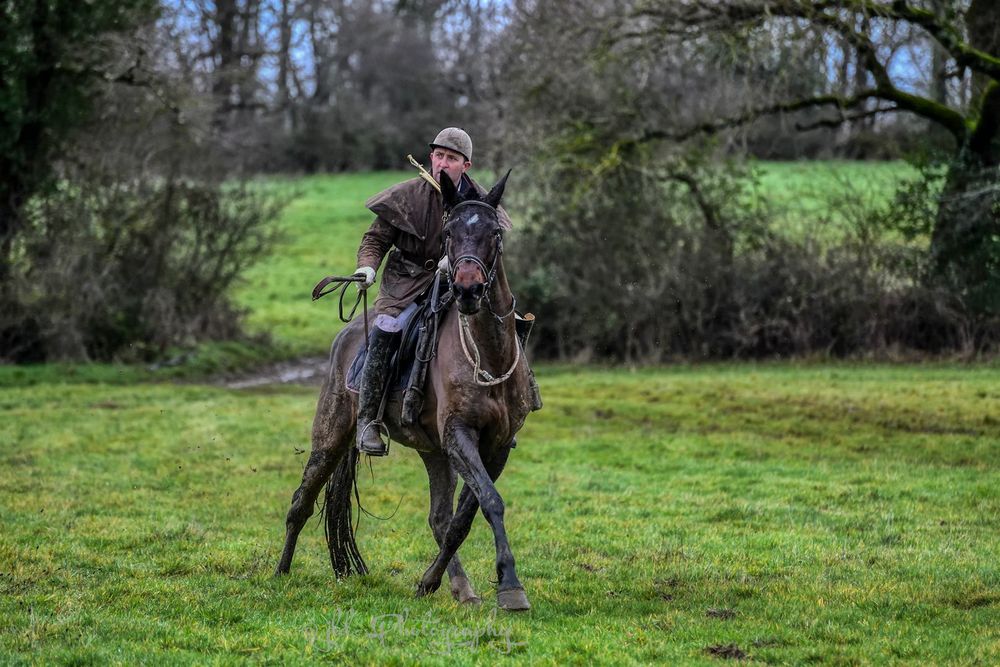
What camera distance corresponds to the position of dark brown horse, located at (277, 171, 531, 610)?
736 centimetres

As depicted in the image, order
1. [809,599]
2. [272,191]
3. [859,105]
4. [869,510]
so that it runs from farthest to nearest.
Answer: [272,191]
[859,105]
[869,510]
[809,599]

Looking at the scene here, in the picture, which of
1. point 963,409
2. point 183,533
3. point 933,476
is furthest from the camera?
point 963,409

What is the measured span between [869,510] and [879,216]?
13.1m

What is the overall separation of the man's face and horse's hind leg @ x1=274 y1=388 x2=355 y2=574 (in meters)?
1.86

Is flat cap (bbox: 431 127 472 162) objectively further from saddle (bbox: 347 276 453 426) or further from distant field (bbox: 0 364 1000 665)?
distant field (bbox: 0 364 1000 665)

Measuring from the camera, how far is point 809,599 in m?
7.88

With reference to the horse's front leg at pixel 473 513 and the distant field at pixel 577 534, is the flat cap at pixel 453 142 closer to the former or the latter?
the horse's front leg at pixel 473 513

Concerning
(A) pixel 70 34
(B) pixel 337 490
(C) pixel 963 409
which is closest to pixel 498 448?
(B) pixel 337 490

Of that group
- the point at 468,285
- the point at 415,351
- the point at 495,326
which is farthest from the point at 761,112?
the point at 468,285

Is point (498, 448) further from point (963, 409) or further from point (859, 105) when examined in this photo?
point (859, 105)

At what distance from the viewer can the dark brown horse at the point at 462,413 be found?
736cm

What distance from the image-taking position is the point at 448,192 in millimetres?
7578

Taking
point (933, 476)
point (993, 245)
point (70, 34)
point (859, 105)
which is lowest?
point (933, 476)

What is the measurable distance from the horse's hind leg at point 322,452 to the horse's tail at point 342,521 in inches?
4.2
